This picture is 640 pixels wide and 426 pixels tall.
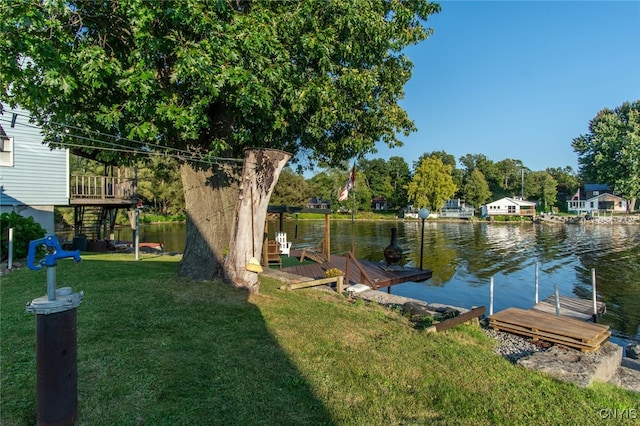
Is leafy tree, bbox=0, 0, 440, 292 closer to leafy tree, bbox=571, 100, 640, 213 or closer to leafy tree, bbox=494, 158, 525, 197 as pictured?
leafy tree, bbox=571, 100, 640, 213

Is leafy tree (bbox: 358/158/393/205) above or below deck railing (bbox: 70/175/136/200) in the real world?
above

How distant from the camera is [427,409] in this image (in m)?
3.66

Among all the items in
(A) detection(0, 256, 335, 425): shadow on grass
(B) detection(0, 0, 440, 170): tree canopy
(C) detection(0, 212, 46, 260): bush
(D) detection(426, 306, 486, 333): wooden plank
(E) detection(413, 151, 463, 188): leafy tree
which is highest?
(E) detection(413, 151, 463, 188): leafy tree

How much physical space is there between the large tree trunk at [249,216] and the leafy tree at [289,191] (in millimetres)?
47320

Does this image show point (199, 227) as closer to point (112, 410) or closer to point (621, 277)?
point (112, 410)

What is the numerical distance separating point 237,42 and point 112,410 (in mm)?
4815

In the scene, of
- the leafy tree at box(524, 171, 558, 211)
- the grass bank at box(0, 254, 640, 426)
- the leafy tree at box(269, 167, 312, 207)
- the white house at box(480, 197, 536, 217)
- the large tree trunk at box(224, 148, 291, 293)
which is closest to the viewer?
the grass bank at box(0, 254, 640, 426)

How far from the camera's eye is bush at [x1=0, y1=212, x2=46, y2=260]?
10.1 metres

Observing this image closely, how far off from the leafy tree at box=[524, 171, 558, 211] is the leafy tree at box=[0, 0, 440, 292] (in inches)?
2788

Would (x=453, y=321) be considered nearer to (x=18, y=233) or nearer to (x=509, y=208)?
(x=18, y=233)

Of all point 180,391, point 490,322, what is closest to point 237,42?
point 180,391

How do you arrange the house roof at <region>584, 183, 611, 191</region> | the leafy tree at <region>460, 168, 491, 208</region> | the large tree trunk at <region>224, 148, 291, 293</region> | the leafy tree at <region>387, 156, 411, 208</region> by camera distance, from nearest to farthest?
the large tree trunk at <region>224, 148, 291, 293</region> → the house roof at <region>584, 183, 611, 191</region> → the leafy tree at <region>460, 168, 491, 208</region> → the leafy tree at <region>387, 156, 411, 208</region>

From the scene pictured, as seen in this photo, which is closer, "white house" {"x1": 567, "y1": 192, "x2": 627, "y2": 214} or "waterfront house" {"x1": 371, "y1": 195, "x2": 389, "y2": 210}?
"white house" {"x1": 567, "y1": 192, "x2": 627, "y2": 214}

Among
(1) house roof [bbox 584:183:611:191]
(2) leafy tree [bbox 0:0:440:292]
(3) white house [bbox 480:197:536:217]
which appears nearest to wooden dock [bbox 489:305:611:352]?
(2) leafy tree [bbox 0:0:440:292]
